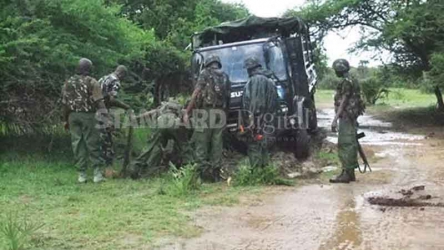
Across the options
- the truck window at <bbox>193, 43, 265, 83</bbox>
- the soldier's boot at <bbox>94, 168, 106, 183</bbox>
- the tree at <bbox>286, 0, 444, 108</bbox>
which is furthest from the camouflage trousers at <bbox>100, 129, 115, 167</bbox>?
the tree at <bbox>286, 0, 444, 108</bbox>

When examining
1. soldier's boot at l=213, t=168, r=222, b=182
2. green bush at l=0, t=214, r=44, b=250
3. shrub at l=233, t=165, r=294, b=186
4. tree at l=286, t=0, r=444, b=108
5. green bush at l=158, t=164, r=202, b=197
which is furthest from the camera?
tree at l=286, t=0, r=444, b=108

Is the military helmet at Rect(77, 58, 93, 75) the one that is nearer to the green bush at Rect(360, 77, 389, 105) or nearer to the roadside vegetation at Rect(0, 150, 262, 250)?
the roadside vegetation at Rect(0, 150, 262, 250)

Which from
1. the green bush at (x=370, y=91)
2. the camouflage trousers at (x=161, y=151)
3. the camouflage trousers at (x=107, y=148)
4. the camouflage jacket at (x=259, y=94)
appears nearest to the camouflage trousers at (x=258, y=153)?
the camouflage jacket at (x=259, y=94)

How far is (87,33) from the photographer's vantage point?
10398 millimetres

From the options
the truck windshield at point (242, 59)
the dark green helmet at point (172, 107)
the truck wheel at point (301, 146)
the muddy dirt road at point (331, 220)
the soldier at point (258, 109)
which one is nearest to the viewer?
the muddy dirt road at point (331, 220)

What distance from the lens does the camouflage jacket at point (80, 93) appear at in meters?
8.52

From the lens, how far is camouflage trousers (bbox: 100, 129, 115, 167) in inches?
385

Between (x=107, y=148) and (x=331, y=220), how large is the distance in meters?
4.84

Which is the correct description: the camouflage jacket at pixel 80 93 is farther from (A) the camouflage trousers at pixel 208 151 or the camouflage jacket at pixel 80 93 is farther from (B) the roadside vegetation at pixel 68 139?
(A) the camouflage trousers at pixel 208 151

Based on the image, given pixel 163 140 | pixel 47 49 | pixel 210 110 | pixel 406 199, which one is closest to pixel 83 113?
pixel 163 140

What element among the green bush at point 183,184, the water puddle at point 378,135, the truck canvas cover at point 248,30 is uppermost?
the truck canvas cover at point 248,30

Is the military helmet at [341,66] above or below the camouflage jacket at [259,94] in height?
above

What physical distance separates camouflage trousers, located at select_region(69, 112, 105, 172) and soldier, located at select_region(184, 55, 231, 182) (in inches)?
53.1

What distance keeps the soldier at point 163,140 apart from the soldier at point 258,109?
41.1 inches
